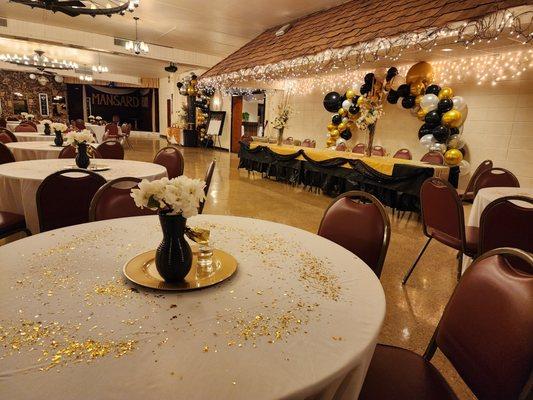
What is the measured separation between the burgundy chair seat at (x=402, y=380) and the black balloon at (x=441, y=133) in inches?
233

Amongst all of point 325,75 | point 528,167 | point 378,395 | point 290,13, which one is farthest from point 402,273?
point 325,75

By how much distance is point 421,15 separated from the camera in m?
4.54

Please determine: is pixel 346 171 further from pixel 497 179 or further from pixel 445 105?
pixel 497 179

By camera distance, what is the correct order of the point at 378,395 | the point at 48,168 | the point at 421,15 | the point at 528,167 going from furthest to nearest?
1. the point at 528,167
2. the point at 421,15
3. the point at 48,168
4. the point at 378,395

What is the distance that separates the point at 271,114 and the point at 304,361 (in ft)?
37.2

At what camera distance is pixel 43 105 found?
19609 mm

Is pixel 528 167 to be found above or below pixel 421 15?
below

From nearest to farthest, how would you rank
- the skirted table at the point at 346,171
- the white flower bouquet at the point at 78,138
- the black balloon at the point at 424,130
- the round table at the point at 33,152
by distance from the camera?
the white flower bouquet at the point at 78,138, the round table at the point at 33,152, the skirted table at the point at 346,171, the black balloon at the point at 424,130

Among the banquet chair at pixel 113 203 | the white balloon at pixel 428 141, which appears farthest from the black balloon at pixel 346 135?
the banquet chair at pixel 113 203

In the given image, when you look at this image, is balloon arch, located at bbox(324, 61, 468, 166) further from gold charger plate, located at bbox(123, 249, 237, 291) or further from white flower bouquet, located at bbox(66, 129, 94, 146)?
gold charger plate, located at bbox(123, 249, 237, 291)

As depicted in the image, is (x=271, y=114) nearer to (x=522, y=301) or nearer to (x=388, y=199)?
(x=388, y=199)

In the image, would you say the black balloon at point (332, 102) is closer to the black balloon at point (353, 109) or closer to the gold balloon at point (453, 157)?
the black balloon at point (353, 109)

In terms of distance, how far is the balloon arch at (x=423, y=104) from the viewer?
6016 mm

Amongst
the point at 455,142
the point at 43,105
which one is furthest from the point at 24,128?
the point at 43,105
